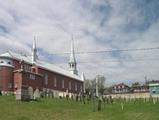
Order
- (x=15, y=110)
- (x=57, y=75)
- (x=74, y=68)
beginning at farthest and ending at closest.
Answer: (x=74, y=68) → (x=57, y=75) → (x=15, y=110)

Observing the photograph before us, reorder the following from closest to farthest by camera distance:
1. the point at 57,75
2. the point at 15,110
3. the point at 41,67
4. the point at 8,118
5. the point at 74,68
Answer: the point at 8,118, the point at 15,110, the point at 41,67, the point at 57,75, the point at 74,68

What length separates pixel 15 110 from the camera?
118 feet

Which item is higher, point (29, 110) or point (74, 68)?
point (74, 68)

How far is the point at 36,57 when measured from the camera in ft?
294

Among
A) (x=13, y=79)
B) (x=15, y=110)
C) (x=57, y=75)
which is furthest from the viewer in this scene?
(x=57, y=75)

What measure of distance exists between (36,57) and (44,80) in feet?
23.6

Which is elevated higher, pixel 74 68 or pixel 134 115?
pixel 74 68

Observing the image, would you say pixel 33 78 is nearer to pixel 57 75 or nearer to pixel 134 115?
pixel 57 75

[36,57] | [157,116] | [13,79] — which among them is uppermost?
[36,57]

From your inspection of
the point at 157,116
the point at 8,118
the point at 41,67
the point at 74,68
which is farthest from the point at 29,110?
the point at 74,68

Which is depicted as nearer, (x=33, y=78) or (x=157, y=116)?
(x=157, y=116)

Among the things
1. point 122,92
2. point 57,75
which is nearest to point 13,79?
point 57,75

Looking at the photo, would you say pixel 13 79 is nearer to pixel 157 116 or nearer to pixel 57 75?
pixel 57 75

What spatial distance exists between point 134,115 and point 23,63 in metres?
49.6
